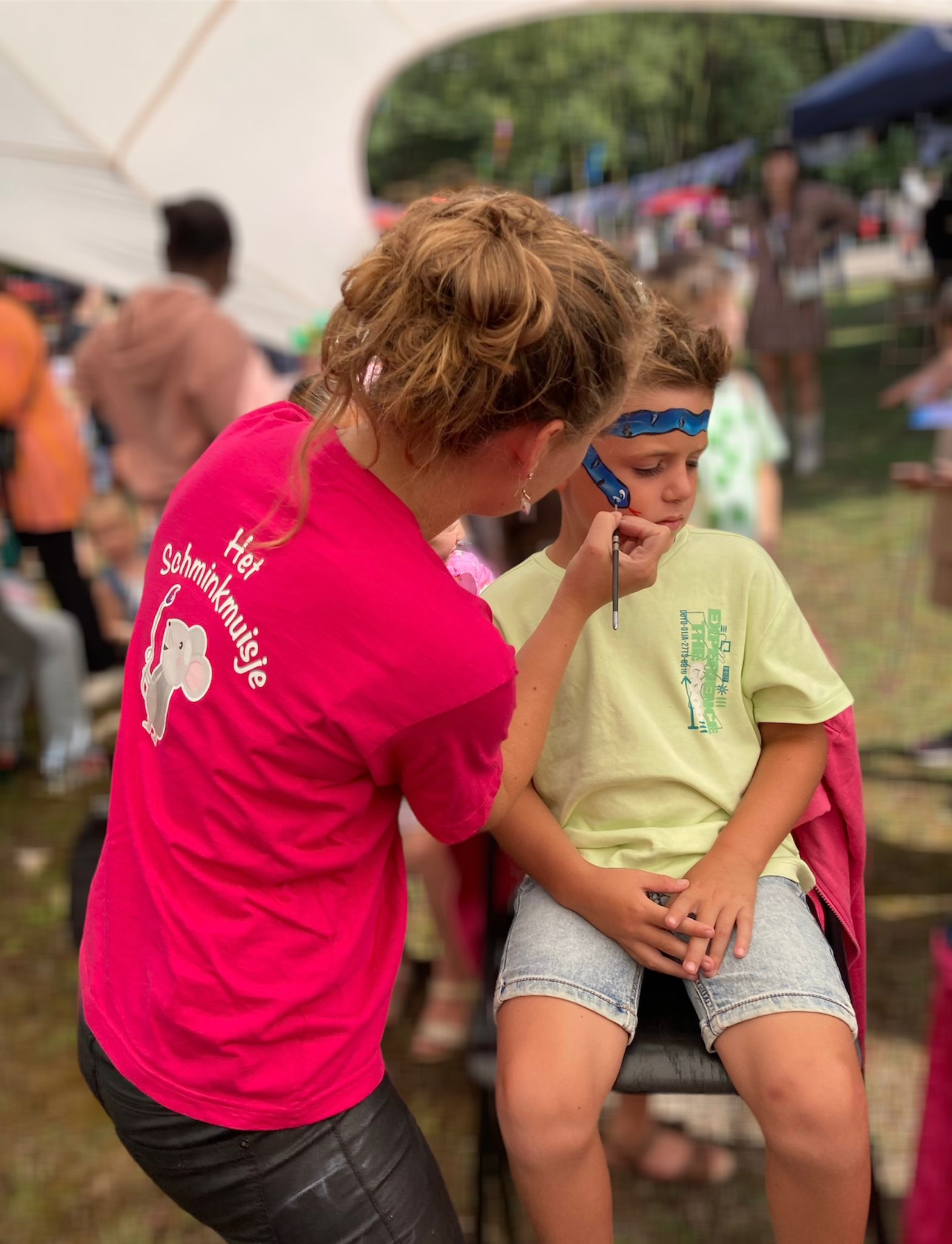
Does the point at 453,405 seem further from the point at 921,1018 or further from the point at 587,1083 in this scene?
the point at 921,1018

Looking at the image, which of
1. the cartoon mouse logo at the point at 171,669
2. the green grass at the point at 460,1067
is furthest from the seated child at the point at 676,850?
the green grass at the point at 460,1067

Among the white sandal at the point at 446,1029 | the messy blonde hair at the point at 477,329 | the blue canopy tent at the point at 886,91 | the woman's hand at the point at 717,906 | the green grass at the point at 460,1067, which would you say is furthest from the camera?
the blue canopy tent at the point at 886,91

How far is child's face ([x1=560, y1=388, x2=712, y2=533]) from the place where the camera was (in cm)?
156

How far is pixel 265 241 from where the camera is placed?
5.99 metres

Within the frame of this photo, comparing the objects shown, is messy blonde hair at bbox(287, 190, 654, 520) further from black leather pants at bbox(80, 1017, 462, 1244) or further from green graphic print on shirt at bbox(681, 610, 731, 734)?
black leather pants at bbox(80, 1017, 462, 1244)

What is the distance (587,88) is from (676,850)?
81.2ft

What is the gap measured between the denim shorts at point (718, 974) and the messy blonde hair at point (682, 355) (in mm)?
663

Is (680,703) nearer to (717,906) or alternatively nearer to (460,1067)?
(717,906)

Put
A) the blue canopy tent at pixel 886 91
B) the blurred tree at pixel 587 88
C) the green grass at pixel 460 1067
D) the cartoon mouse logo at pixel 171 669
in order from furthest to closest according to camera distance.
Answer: the blurred tree at pixel 587 88, the blue canopy tent at pixel 886 91, the green grass at pixel 460 1067, the cartoon mouse logo at pixel 171 669

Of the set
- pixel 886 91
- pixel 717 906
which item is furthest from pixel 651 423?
pixel 886 91

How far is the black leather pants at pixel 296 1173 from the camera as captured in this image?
126 centimetres

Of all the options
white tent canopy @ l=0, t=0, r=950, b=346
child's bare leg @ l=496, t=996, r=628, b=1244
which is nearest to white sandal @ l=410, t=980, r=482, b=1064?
child's bare leg @ l=496, t=996, r=628, b=1244

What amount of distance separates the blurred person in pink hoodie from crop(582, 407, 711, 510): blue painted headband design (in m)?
2.03

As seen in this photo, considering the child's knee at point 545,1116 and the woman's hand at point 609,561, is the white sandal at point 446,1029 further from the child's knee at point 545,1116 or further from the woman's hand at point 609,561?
the woman's hand at point 609,561
